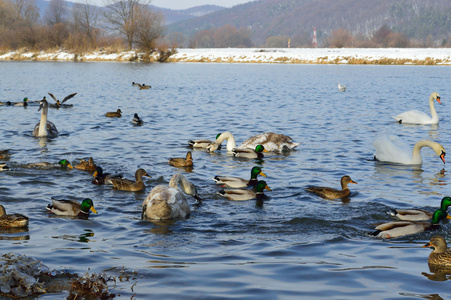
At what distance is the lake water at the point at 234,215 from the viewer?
22.2 feet

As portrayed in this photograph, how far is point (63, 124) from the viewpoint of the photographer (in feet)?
72.7

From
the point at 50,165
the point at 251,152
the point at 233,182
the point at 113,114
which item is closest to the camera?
the point at 233,182

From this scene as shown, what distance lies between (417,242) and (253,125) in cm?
1377

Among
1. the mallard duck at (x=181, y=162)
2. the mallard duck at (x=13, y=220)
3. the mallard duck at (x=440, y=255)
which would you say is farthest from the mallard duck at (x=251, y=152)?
the mallard duck at (x=440, y=255)

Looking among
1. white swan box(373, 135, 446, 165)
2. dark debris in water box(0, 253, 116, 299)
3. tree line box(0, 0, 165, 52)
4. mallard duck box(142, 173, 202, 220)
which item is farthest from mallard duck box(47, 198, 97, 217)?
tree line box(0, 0, 165, 52)

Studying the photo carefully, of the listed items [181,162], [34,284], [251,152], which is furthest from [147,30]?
[34,284]

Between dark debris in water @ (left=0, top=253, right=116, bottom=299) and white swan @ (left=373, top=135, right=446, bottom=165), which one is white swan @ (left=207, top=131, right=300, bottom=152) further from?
dark debris in water @ (left=0, top=253, right=116, bottom=299)

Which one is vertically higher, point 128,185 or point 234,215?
point 128,185

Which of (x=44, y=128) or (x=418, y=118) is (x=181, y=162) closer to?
(x=44, y=128)

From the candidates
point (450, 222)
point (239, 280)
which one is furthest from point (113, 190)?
point (450, 222)

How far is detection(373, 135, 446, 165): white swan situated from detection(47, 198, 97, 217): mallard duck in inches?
326

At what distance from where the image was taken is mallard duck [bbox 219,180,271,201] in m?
10.9

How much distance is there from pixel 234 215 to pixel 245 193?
1.13 meters

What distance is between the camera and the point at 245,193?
11.0m
